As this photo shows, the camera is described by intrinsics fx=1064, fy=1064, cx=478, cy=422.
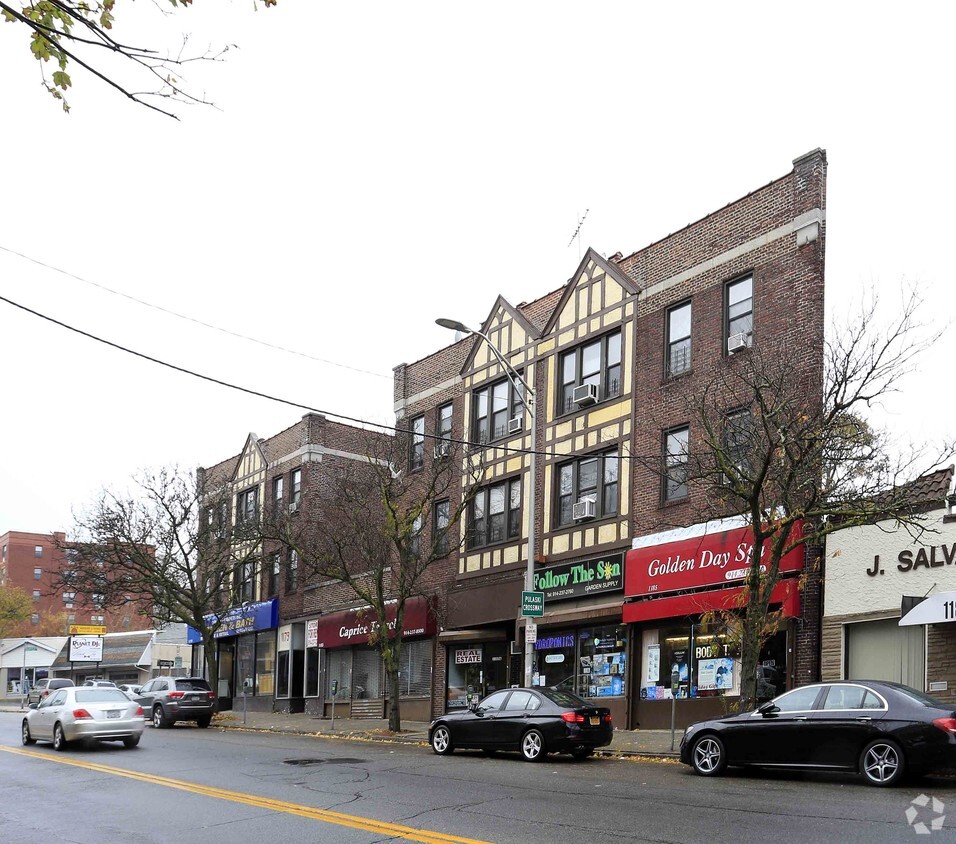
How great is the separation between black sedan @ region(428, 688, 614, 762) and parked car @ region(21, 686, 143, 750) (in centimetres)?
658

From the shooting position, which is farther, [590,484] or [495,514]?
[495,514]

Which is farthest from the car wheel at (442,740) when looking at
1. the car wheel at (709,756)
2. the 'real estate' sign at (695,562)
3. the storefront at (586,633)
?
the 'real estate' sign at (695,562)

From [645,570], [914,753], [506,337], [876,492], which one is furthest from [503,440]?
[914,753]

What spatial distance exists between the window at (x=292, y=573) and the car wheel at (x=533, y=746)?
25.0 meters

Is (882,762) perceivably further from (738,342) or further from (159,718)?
(159,718)

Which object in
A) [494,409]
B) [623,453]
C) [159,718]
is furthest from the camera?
[494,409]

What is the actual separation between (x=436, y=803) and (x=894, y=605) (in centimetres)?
1086

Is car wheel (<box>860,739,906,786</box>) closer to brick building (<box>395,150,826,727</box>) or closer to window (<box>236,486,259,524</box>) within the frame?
brick building (<box>395,150,826,727</box>)

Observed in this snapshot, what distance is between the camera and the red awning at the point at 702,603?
21.1 meters

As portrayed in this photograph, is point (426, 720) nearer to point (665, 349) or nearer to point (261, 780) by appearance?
point (665, 349)

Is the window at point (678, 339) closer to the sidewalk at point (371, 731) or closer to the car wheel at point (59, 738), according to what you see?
the sidewalk at point (371, 731)

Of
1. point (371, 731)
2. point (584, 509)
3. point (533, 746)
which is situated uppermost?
point (584, 509)

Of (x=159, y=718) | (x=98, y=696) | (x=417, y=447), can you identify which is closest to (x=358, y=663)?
(x=159, y=718)

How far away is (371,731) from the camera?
27.9m
